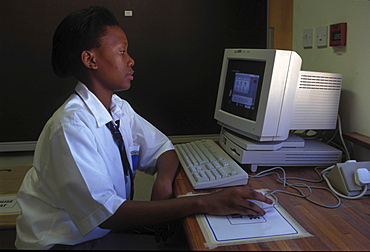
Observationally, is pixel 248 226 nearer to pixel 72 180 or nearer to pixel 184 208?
pixel 184 208

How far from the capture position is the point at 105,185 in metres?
0.93

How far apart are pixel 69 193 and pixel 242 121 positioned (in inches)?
28.2

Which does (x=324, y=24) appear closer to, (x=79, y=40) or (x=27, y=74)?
(x=79, y=40)

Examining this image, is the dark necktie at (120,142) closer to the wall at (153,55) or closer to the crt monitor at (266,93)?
the crt monitor at (266,93)

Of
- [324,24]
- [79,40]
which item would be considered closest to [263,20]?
[324,24]

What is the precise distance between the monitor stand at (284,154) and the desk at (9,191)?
2.75 ft

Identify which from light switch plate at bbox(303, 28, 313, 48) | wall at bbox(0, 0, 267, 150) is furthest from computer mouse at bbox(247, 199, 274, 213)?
wall at bbox(0, 0, 267, 150)

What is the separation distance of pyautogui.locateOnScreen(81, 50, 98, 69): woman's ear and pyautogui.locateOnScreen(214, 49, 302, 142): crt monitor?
59cm

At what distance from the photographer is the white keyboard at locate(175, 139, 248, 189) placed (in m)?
1.10

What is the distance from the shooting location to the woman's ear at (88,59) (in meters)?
1.14

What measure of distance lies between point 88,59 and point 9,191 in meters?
0.68

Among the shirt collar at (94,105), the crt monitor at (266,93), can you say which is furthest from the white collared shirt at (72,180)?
the crt monitor at (266,93)

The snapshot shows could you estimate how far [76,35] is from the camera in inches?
44.6

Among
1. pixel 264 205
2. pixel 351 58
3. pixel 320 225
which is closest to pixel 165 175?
pixel 264 205
